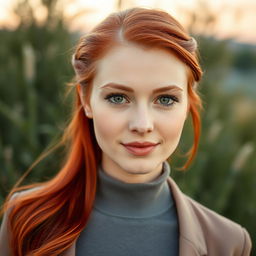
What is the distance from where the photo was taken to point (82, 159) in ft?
4.67

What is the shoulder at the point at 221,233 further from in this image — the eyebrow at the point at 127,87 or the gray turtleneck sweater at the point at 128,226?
the eyebrow at the point at 127,87

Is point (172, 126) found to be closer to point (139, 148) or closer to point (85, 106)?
point (139, 148)

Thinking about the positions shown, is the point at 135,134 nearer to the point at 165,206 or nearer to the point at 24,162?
the point at 165,206

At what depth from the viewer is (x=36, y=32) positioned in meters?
3.14

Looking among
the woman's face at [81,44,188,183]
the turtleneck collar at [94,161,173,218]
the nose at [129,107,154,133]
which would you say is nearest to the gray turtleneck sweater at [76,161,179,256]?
the turtleneck collar at [94,161,173,218]

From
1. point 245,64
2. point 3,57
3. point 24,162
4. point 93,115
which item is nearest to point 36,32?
point 3,57

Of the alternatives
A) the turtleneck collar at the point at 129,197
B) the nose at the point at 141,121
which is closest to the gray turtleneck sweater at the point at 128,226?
the turtleneck collar at the point at 129,197

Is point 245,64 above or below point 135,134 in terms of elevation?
below

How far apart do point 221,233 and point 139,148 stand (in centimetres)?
42

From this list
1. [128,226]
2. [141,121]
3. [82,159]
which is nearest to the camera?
[141,121]

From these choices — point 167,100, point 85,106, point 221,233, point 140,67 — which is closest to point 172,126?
point 167,100

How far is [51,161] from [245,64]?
9.78m

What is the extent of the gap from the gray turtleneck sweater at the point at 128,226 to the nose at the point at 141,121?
0.70 feet

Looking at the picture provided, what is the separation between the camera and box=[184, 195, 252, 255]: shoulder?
135cm
